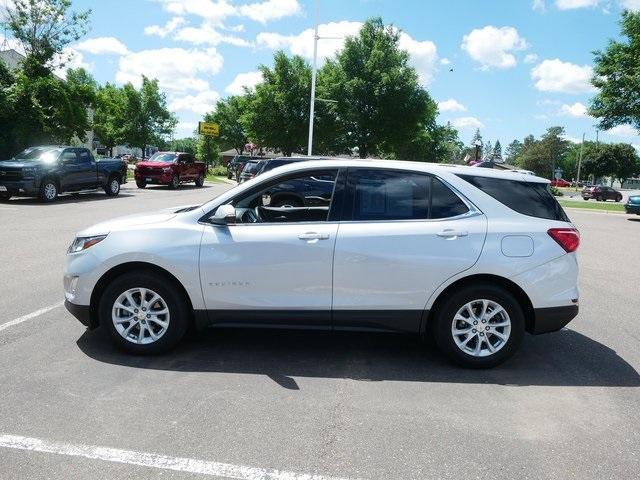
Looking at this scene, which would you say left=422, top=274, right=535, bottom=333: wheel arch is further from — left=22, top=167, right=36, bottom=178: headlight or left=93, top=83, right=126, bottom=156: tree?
left=93, top=83, right=126, bottom=156: tree

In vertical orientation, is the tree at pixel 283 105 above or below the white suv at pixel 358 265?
above

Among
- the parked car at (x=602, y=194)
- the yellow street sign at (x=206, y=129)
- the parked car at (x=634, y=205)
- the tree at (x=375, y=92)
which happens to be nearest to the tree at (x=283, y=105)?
the tree at (x=375, y=92)

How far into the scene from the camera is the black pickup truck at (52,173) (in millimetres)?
16875

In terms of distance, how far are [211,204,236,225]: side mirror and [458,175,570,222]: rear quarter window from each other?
1.97 m

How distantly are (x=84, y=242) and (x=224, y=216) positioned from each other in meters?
1.28

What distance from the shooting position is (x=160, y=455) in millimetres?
3127

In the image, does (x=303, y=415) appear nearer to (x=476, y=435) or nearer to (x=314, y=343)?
(x=476, y=435)

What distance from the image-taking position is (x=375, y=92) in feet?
130

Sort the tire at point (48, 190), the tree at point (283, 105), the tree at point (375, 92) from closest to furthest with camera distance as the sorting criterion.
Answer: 1. the tire at point (48, 190)
2. the tree at point (375, 92)
3. the tree at point (283, 105)

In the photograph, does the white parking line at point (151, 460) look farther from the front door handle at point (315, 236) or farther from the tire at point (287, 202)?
the tire at point (287, 202)

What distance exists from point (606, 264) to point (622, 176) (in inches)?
4329

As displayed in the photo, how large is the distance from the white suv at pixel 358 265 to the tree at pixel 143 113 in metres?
52.1

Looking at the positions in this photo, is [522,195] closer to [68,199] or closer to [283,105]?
[68,199]

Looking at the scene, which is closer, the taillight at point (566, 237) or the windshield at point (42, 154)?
the taillight at point (566, 237)
